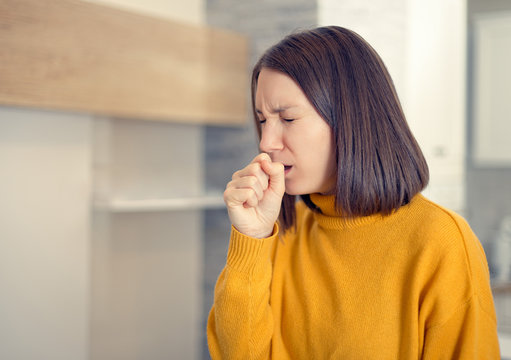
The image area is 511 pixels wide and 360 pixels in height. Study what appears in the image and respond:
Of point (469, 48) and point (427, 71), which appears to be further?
point (469, 48)

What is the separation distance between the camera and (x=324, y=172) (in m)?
1.10

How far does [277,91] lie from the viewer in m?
1.06

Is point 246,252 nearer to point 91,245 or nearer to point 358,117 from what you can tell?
point 358,117

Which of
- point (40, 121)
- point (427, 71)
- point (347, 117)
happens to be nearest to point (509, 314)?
point (427, 71)

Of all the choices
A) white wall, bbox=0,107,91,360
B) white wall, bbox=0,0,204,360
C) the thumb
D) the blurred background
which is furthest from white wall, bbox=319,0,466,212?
the thumb

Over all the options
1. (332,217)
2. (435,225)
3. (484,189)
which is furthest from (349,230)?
(484,189)

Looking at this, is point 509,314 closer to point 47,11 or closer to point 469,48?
point 469,48

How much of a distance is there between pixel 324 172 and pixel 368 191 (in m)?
0.10

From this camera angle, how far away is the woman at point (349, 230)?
3.25 ft

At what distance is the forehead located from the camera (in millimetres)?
1049

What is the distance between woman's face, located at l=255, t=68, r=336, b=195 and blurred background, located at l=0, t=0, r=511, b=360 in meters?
0.91

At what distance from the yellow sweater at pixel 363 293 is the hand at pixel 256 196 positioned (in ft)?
0.10

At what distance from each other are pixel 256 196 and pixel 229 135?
1.46 meters

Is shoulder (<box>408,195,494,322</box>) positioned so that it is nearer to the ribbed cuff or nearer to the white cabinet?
the ribbed cuff
